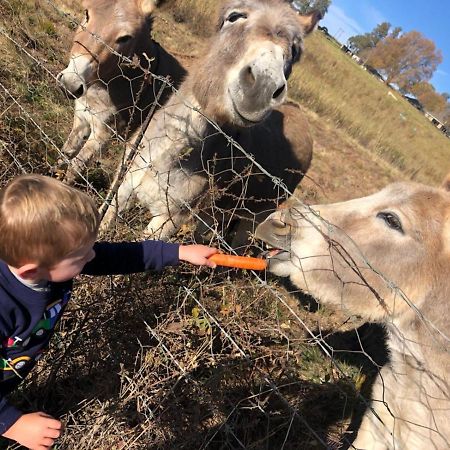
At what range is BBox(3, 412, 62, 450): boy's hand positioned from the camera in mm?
1517

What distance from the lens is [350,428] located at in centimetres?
357

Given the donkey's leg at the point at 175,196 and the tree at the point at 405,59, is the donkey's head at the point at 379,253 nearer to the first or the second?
the donkey's leg at the point at 175,196

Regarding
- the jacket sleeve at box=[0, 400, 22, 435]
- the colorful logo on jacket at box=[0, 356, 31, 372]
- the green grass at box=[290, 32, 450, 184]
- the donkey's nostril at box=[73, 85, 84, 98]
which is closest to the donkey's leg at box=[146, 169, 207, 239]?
the donkey's nostril at box=[73, 85, 84, 98]

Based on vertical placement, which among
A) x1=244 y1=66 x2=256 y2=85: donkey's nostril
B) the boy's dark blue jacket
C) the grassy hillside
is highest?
the grassy hillside

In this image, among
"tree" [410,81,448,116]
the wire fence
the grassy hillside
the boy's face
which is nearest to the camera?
the boy's face

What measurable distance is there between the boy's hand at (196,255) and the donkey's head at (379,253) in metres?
0.47

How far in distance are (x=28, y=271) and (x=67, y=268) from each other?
0.13 meters

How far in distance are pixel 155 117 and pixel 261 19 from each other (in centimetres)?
121

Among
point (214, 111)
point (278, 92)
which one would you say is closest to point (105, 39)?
point (214, 111)

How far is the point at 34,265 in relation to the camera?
150 cm

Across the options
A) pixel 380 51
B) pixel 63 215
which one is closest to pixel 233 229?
pixel 63 215

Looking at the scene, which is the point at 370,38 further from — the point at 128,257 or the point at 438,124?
the point at 128,257

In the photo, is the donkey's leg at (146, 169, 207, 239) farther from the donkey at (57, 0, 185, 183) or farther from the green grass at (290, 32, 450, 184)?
the green grass at (290, 32, 450, 184)

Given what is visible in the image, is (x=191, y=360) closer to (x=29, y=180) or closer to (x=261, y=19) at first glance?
(x=29, y=180)
